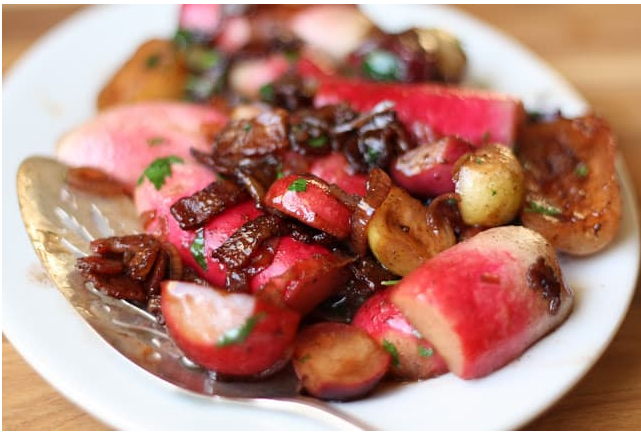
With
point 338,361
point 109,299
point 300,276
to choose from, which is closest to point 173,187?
point 109,299

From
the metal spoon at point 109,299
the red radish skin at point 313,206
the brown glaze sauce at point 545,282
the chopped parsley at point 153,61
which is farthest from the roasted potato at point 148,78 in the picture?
the brown glaze sauce at point 545,282

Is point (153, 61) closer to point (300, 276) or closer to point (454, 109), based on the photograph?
point (454, 109)

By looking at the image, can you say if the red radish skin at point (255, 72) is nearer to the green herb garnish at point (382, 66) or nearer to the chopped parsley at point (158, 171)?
the green herb garnish at point (382, 66)

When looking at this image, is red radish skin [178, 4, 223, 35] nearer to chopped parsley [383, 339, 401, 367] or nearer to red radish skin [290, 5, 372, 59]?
red radish skin [290, 5, 372, 59]

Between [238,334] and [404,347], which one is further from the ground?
[238,334]

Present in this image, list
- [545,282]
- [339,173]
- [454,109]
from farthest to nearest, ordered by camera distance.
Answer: [454,109]
[339,173]
[545,282]

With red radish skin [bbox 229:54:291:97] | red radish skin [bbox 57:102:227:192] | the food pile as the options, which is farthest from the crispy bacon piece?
red radish skin [bbox 229:54:291:97]

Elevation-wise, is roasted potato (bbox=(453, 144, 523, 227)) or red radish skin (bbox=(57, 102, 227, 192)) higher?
red radish skin (bbox=(57, 102, 227, 192))
